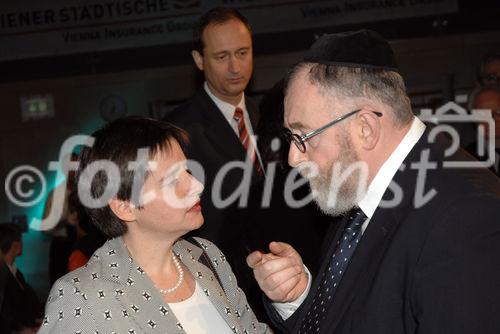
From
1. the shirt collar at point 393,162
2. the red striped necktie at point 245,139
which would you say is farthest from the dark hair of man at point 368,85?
the red striped necktie at point 245,139

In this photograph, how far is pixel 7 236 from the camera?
16.7ft

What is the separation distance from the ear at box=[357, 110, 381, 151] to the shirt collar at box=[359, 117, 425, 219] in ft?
0.20

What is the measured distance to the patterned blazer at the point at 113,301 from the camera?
6.75 ft

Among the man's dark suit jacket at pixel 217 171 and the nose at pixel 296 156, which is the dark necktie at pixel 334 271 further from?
the man's dark suit jacket at pixel 217 171

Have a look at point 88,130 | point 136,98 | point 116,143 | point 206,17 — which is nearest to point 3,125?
point 88,130

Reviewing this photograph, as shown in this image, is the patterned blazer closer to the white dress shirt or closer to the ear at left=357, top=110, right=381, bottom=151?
the white dress shirt

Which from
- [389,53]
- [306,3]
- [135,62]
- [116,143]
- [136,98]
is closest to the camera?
[389,53]

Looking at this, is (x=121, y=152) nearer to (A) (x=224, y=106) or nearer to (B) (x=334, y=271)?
(B) (x=334, y=271)

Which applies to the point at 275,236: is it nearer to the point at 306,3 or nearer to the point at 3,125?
the point at 306,3

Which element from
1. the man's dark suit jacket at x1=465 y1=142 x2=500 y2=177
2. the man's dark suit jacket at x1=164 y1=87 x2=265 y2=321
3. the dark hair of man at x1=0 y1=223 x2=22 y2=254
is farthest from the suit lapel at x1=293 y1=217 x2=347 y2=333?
the dark hair of man at x1=0 y1=223 x2=22 y2=254

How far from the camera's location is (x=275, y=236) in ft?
9.74

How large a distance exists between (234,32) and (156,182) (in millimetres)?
1625

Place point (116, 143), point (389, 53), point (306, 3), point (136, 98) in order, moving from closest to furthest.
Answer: point (389, 53) < point (116, 143) < point (306, 3) < point (136, 98)

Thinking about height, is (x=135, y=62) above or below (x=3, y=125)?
above
